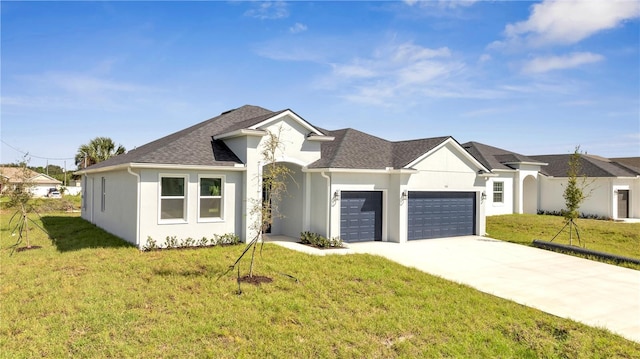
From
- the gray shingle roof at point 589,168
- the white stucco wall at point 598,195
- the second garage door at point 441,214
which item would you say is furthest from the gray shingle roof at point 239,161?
the gray shingle roof at point 589,168

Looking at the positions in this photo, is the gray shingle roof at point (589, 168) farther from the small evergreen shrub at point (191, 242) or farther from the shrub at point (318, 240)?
the small evergreen shrub at point (191, 242)

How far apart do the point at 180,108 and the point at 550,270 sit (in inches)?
815

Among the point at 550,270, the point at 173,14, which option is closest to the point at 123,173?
the point at 173,14

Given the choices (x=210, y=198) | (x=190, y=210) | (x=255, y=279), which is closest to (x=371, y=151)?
(x=210, y=198)

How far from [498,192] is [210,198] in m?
21.3

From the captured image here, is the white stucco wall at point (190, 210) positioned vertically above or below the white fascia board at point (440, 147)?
below

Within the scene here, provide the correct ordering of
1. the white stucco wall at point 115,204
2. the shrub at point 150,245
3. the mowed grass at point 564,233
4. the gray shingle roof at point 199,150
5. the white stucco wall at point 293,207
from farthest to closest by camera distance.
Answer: the mowed grass at point 564,233
the white stucco wall at point 293,207
the white stucco wall at point 115,204
the gray shingle roof at point 199,150
the shrub at point 150,245

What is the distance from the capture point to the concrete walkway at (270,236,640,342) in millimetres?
8453

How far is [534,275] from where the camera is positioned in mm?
11523

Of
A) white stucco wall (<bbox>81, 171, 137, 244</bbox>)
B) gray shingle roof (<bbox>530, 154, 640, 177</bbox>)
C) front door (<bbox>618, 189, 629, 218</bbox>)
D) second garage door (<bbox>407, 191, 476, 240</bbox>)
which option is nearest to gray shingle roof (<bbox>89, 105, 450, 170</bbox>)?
white stucco wall (<bbox>81, 171, 137, 244</bbox>)

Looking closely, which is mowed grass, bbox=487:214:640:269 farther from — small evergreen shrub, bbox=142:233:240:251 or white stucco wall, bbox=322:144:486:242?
small evergreen shrub, bbox=142:233:240:251

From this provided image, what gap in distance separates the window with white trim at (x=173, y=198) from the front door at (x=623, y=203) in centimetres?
3051

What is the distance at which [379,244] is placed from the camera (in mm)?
16328

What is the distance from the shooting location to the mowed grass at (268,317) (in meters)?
6.29
